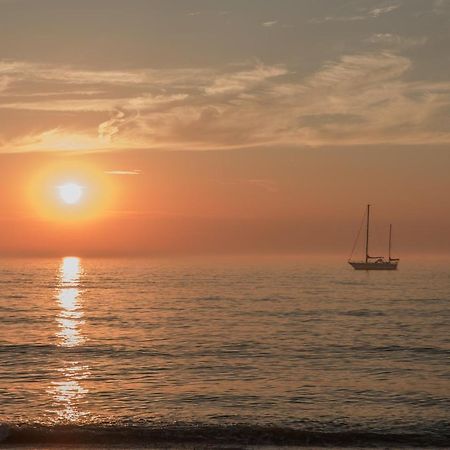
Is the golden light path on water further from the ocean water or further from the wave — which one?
the wave

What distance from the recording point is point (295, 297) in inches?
4284

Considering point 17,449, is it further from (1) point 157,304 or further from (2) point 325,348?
(1) point 157,304

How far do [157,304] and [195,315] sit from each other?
19.0m

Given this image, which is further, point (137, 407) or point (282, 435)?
point (137, 407)

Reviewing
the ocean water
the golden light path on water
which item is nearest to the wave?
the ocean water

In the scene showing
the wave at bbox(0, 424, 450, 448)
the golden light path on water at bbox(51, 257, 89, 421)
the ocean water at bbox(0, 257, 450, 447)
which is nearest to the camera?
the wave at bbox(0, 424, 450, 448)

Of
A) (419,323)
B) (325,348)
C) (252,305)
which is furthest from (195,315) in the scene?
(325,348)

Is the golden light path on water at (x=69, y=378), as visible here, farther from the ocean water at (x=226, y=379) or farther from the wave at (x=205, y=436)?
the wave at (x=205, y=436)

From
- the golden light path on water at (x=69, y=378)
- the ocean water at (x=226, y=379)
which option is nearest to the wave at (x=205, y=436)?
the ocean water at (x=226, y=379)

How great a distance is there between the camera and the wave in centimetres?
2216

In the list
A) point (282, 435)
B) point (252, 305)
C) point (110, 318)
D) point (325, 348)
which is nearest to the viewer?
point (282, 435)

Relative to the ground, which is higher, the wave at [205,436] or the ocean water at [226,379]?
the wave at [205,436]

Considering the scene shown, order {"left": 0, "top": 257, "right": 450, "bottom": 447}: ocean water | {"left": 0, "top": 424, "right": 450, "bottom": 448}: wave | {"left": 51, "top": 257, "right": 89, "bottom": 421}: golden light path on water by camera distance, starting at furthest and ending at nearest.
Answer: {"left": 51, "top": 257, "right": 89, "bottom": 421}: golden light path on water
{"left": 0, "top": 257, "right": 450, "bottom": 447}: ocean water
{"left": 0, "top": 424, "right": 450, "bottom": 448}: wave

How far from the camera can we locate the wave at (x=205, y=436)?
22.2 metres
